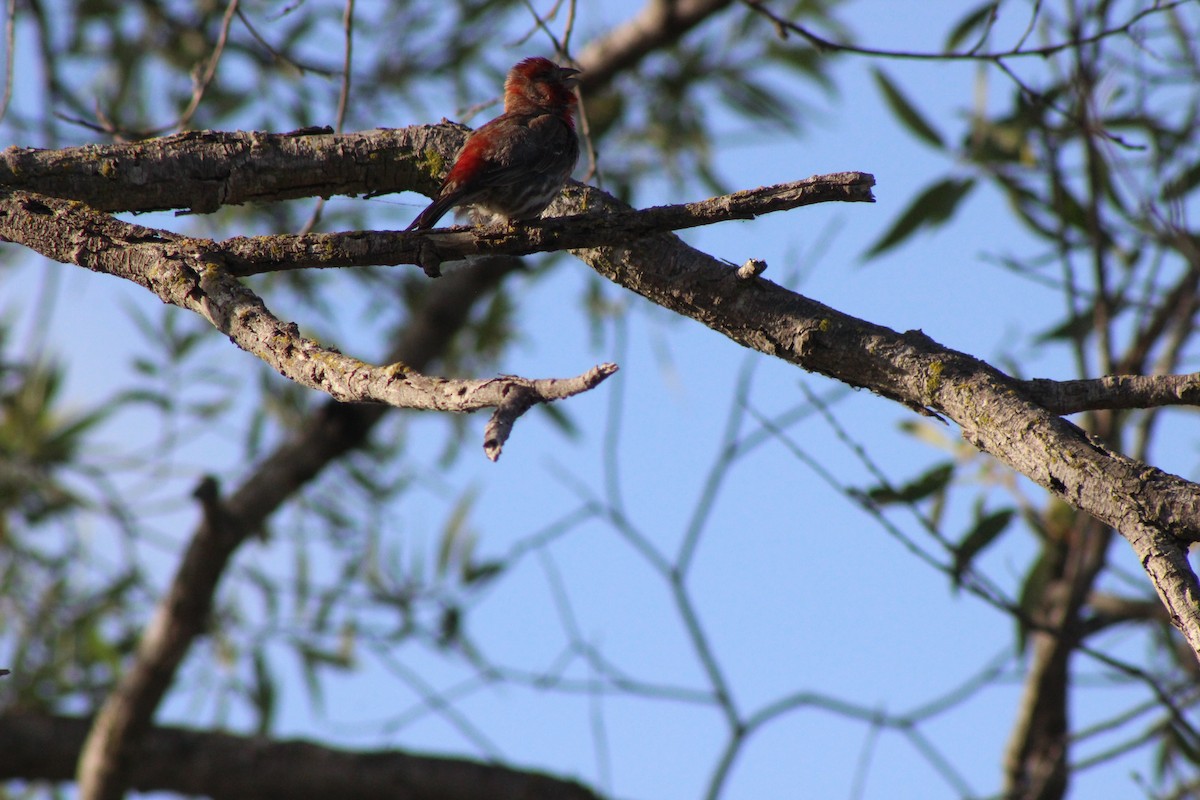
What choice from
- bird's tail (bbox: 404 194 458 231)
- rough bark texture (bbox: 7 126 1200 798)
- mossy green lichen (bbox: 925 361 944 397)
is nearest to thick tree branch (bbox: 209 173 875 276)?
rough bark texture (bbox: 7 126 1200 798)

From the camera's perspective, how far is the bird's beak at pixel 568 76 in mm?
3911

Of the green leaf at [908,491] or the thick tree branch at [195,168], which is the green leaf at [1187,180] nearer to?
the green leaf at [908,491]

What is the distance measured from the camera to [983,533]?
12.5 feet

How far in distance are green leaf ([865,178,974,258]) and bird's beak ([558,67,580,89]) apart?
1.32m

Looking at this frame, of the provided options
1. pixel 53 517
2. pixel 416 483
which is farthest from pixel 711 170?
pixel 53 517

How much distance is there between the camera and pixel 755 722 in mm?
4359

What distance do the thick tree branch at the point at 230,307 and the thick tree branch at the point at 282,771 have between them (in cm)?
336

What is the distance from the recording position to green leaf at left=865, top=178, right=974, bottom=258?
4.67 m

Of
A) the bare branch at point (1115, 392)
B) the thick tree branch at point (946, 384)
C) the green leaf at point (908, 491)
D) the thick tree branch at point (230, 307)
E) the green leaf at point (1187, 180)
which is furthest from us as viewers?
the green leaf at point (1187, 180)

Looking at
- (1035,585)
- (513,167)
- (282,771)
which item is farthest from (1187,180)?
(282,771)

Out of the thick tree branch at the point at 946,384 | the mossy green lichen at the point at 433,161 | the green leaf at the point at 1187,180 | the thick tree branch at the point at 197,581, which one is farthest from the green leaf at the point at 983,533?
the thick tree branch at the point at 197,581

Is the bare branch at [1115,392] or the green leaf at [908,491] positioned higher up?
the green leaf at [908,491]

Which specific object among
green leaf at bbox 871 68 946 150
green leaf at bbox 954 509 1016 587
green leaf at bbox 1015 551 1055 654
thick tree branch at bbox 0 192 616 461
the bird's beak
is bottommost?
thick tree branch at bbox 0 192 616 461

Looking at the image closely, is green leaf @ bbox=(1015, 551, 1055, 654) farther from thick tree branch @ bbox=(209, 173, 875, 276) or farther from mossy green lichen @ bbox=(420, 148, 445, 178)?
thick tree branch @ bbox=(209, 173, 875, 276)
